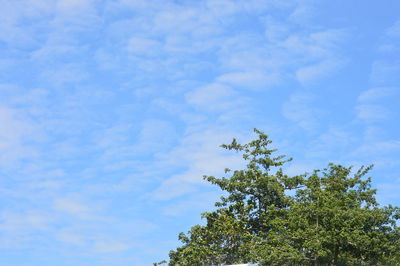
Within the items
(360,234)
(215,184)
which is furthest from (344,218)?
(215,184)

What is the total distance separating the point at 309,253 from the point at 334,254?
1.09m

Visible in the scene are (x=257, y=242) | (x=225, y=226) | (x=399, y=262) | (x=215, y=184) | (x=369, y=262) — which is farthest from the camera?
(x=215, y=184)

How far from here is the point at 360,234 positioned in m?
24.1

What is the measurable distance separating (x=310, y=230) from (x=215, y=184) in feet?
40.1

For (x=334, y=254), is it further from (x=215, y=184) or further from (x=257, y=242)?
(x=215, y=184)

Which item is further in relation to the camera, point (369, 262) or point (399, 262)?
point (369, 262)

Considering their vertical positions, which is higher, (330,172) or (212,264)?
(330,172)

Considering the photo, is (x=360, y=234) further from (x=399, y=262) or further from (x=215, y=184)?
(x=215, y=184)

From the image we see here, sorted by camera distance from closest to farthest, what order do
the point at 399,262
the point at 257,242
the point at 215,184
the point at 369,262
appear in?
the point at 399,262 < the point at 369,262 < the point at 257,242 < the point at 215,184

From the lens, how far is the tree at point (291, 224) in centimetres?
2378

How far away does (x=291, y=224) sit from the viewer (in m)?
25.1

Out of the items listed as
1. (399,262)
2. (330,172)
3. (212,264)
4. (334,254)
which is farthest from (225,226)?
(399,262)

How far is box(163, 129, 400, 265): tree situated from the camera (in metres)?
23.8

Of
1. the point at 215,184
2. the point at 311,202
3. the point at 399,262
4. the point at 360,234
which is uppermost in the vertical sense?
the point at 215,184
